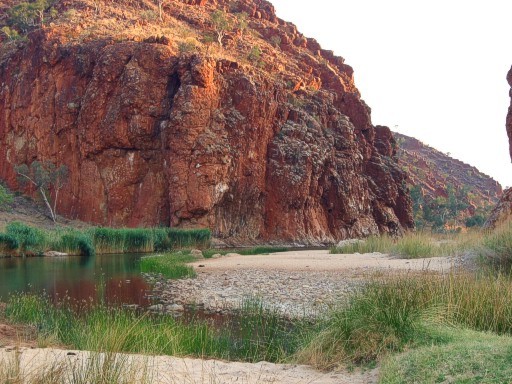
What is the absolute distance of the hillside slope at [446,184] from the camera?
83688mm

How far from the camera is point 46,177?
46375 mm

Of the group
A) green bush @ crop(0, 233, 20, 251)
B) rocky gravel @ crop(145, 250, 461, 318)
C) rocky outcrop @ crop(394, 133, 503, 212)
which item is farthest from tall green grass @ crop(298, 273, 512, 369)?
rocky outcrop @ crop(394, 133, 503, 212)

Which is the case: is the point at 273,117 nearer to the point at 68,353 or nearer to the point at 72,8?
the point at 72,8

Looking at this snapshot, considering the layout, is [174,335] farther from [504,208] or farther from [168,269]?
[504,208]

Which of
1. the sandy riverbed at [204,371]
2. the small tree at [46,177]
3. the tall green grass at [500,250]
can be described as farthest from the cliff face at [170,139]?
the sandy riverbed at [204,371]

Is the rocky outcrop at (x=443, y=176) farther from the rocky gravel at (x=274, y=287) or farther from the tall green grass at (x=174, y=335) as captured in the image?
the tall green grass at (x=174, y=335)

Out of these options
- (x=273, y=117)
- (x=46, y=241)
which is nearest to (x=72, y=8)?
(x=273, y=117)

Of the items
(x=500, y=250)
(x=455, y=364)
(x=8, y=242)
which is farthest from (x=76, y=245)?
(x=455, y=364)

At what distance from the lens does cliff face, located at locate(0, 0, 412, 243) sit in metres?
47.0

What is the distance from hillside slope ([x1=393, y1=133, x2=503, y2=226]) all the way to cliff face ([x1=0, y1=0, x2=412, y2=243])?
29.4 meters

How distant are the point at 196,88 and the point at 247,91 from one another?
5.53m

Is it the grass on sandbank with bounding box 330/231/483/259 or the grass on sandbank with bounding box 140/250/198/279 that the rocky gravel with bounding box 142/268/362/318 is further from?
the grass on sandbank with bounding box 330/231/483/259

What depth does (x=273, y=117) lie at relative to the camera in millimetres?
53125

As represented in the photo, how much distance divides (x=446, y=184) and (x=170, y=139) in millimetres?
81705
